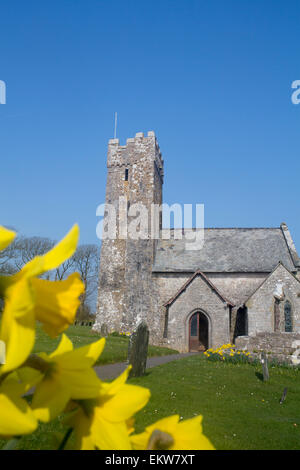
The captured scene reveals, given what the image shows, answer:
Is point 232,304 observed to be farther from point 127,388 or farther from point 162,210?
point 127,388

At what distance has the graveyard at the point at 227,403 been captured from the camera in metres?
6.32

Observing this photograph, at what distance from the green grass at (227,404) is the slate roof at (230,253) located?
13.8 meters

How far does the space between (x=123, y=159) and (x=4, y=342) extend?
31.2 meters

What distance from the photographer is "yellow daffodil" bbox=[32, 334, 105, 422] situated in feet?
1.83

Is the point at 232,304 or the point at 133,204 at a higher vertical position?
the point at 133,204

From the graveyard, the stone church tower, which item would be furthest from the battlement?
the graveyard

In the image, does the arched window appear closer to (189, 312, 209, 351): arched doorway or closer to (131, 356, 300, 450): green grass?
(189, 312, 209, 351): arched doorway

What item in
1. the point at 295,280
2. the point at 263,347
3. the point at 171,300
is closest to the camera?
the point at 263,347

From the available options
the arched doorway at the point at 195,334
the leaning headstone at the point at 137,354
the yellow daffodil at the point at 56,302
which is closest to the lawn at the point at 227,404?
the leaning headstone at the point at 137,354

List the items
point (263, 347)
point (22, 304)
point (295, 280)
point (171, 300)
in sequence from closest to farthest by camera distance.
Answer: point (22, 304), point (263, 347), point (295, 280), point (171, 300)

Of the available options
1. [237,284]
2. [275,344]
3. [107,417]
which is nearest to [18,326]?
[107,417]

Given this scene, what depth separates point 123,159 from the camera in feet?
101
